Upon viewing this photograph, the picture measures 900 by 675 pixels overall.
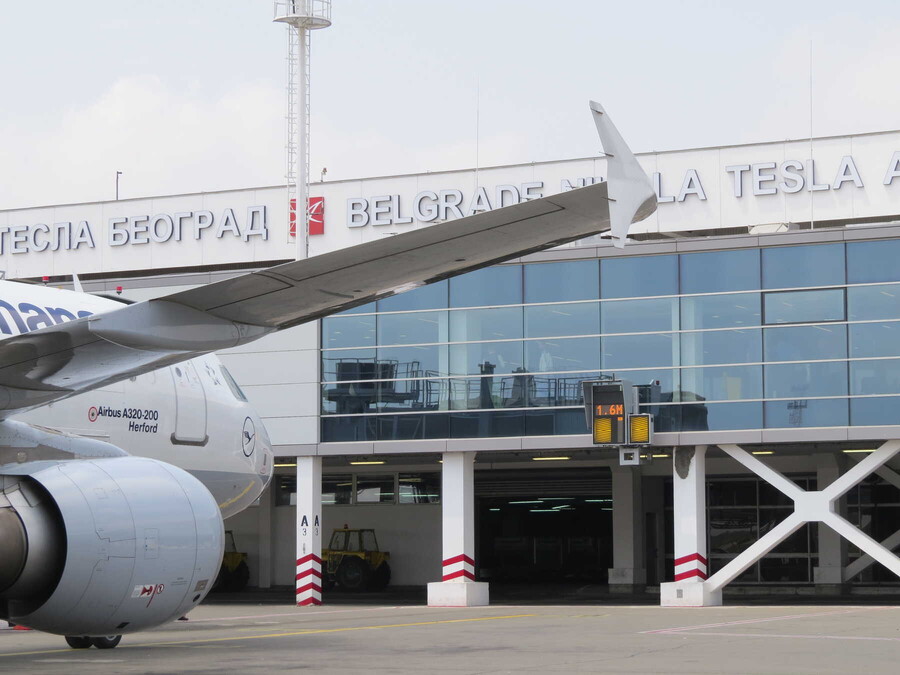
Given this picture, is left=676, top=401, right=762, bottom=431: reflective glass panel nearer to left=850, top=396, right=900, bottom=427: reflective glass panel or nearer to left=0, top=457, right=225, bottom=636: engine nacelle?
left=850, top=396, right=900, bottom=427: reflective glass panel

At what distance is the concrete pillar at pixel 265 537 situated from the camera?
1628 inches

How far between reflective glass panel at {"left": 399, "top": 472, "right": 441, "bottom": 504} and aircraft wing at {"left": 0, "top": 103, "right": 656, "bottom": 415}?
31.8 meters

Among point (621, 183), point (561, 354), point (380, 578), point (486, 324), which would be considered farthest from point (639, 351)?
point (621, 183)

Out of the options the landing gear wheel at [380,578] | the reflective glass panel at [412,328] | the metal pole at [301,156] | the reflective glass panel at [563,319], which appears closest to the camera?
the reflective glass panel at [563,319]

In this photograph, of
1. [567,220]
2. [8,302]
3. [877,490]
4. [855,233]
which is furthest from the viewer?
[877,490]

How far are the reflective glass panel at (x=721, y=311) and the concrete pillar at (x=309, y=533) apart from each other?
9.47 m

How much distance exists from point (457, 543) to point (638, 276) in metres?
7.22

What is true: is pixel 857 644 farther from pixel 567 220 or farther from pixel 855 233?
pixel 855 233

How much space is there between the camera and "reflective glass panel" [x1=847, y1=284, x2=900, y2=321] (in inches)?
1110

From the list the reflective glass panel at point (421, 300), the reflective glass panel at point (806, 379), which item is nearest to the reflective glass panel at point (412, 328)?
the reflective glass panel at point (421, 300)

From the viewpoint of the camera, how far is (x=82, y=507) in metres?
10.2

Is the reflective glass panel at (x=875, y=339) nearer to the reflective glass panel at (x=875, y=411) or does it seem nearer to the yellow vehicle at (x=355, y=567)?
the reflective glass panel at (x=875, y=411)

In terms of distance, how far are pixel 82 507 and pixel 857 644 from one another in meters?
10.2

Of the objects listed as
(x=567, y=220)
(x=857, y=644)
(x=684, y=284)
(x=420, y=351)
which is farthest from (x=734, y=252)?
(x=567, y=220)
